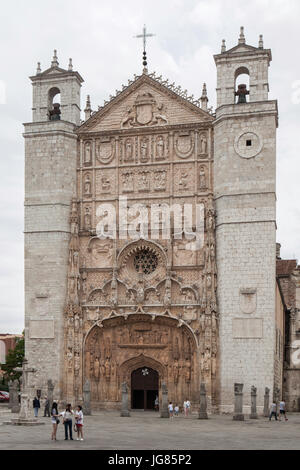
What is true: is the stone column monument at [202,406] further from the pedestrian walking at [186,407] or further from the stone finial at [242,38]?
the stone finial at [242,38]

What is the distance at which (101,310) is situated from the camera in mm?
37438

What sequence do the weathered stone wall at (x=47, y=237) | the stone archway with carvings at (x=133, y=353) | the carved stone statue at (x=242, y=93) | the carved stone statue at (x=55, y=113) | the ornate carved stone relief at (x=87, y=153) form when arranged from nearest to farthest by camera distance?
the stone archway with carvings at (x=133, y=353) → the weathered stone wall at (x=47, y=237) → the carved stone statue at (x=242, y=93) → the ornate carved stone relief at (x=87, y=153) → the carved stone statue at (x=55, y=113)

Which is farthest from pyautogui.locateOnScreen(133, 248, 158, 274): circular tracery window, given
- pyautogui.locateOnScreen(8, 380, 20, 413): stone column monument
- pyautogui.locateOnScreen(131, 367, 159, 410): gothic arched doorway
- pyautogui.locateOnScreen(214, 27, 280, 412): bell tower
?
pyautogui.locateOnScreen(8, 380, 20, 413): stone column monument

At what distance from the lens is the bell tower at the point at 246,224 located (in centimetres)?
3475

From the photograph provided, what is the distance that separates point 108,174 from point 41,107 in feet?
17.6

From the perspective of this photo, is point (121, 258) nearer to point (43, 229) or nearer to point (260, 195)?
point (43, 229)

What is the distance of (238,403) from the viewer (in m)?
32.2

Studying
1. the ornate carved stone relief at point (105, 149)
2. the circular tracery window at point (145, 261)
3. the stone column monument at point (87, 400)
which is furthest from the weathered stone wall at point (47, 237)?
the circular tracery window at point (145, 261)

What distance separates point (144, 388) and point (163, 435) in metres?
13.4

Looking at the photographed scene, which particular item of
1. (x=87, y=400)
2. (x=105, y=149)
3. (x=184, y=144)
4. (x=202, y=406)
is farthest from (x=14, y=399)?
(x=184, y=144)

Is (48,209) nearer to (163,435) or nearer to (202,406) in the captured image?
(202,406)

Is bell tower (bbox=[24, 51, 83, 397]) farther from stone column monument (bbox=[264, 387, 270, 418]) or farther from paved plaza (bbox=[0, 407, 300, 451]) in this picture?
stone column monument (bbox=[264, 387, 270, 418])

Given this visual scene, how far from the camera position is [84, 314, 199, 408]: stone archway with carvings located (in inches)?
1430

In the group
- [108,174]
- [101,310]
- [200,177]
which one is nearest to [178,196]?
[200,177]
